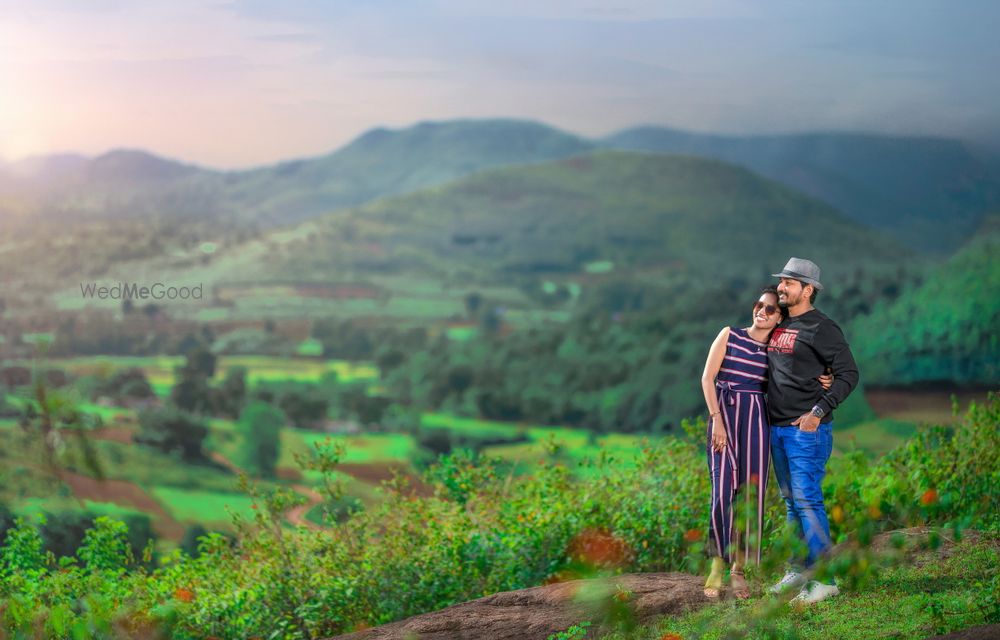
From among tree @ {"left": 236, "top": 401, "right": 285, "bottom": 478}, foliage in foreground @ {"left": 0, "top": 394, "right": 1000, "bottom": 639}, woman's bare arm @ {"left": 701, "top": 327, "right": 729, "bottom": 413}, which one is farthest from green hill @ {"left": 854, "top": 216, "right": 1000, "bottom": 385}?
woman's bare arm @ {"left": 701, "top": 327, "right": 729, "bottom": 413}

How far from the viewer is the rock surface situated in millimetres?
4316

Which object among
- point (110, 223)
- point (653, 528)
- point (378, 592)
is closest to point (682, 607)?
point (653, 528)

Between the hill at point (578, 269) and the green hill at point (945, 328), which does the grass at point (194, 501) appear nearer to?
the hill at point (578, 269)

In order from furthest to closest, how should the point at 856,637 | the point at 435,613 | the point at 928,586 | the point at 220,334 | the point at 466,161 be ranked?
the point at 466,161 < the point at 220,334 < the point at 435,613 < the point at 928,586 < the point at 856,637

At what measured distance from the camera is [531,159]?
2712 cm

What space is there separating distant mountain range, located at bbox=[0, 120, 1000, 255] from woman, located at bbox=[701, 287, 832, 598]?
20.8 m

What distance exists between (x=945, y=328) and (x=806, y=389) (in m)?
18.4

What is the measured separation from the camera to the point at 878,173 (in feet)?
89.1

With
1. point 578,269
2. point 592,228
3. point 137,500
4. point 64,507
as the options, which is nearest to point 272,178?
point 578,269

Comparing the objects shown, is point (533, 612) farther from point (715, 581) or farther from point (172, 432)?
point (172, 432)

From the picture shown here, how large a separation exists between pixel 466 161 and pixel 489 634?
2322 cm

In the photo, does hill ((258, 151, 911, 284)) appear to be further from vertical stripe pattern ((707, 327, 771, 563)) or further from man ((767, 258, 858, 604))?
man ((767, 258, 858, 604))

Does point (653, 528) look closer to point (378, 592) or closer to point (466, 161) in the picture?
point (378, 592)

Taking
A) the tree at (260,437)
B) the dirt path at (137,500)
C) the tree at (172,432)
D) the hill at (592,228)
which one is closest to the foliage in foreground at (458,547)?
the dirt path at (137,500)
